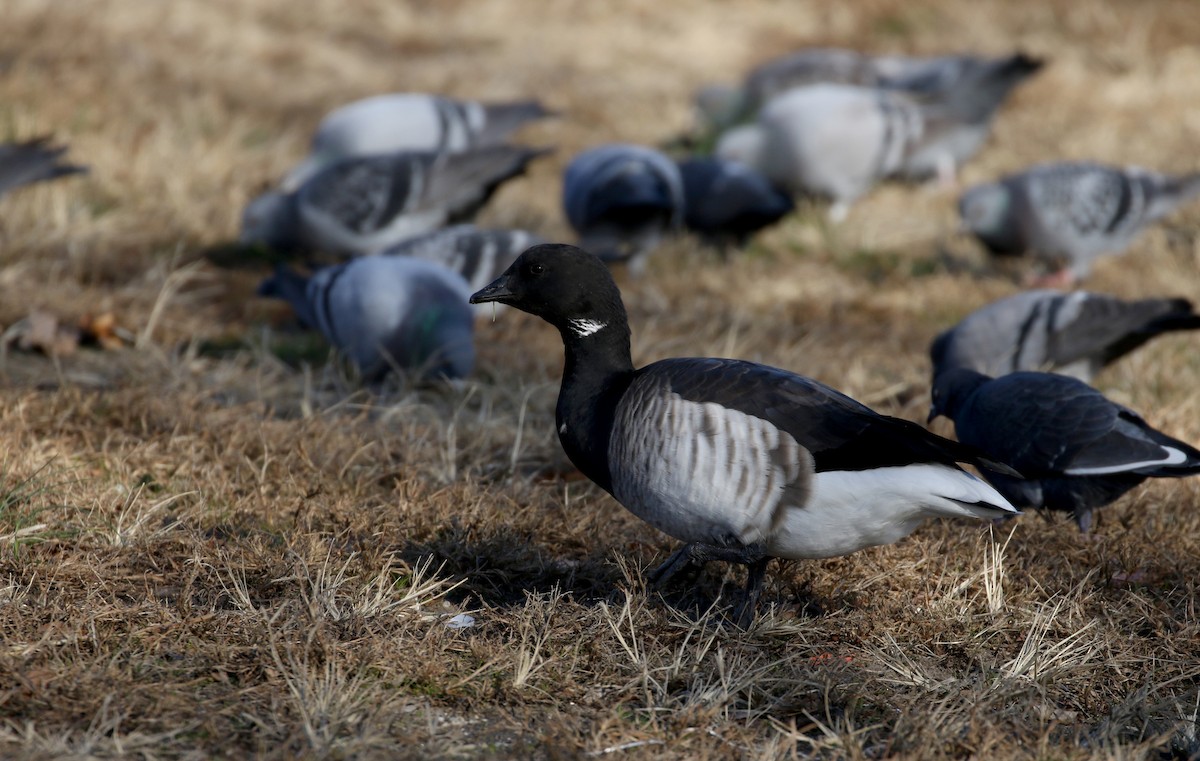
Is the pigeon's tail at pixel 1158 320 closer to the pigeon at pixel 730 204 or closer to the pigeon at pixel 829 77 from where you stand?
the pigeon at pixel 730 204

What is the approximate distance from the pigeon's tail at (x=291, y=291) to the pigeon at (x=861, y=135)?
435cm

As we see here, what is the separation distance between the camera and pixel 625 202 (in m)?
7.40

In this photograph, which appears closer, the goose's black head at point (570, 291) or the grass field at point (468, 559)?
the grass field at point (468, 559)

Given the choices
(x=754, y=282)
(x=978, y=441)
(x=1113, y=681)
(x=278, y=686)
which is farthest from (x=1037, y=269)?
(x=278, y=686)

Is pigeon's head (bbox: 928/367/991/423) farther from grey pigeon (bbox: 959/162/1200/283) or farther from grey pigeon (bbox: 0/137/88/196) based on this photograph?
grey pigeon (bbox: 0/137/88/196)

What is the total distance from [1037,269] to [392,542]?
19.5ft

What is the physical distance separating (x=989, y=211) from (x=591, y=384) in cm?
517

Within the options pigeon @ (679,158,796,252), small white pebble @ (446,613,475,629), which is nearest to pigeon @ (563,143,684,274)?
pigeon @ (679,158,796,252)

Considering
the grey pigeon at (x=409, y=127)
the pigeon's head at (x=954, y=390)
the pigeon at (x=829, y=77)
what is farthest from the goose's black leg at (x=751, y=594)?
the pigeon at (x=829, y=77)

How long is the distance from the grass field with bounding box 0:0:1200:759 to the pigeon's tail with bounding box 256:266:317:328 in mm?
171

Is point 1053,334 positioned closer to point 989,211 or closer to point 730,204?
point 989,211

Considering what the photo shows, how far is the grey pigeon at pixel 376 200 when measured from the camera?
290 inches

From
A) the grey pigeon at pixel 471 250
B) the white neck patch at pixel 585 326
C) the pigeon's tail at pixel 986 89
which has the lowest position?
the grey pigeon at pixel 471 250

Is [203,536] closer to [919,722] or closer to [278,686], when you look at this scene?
[278,686]
